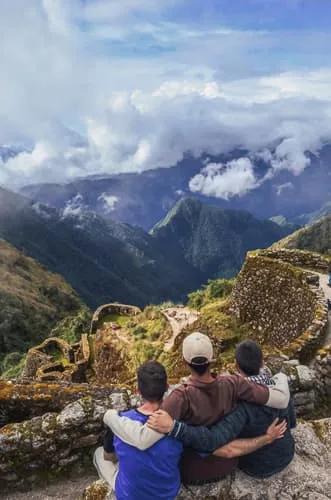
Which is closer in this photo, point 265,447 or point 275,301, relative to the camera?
point 265,447

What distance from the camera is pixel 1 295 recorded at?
260 feet

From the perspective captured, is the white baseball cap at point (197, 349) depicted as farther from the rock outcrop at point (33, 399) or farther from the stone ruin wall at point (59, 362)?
the stone ruin wall at point (59, 362)

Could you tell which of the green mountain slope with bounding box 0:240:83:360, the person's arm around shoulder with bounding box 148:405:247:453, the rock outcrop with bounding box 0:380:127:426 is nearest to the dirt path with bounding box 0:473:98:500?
the rock outcrop with bounding box 0:380:127:426

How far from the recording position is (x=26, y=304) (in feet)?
260

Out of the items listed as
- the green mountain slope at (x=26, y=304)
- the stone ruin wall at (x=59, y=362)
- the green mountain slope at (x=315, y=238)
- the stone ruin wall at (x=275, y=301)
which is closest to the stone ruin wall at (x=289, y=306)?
the stone ruin wall at (x=275, y=301)

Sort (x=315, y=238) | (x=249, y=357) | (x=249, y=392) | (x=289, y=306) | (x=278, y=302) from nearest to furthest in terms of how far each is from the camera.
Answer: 1. (x=249, y=392)
2. (x=249, y=357)
3. (x=289, y=306)
4. (x=278, y=302)
5. (x=315, y=238)

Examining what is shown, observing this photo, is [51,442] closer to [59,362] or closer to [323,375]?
[323,375]

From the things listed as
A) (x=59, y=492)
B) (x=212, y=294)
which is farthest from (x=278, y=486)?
(x=212, y=294)

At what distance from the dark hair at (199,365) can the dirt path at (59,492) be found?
3.22 meters

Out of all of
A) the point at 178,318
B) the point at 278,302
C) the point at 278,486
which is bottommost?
the point at 178,318

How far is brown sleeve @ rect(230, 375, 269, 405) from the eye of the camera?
6500mm

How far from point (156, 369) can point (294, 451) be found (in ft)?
10.4

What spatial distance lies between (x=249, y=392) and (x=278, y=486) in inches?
64.7

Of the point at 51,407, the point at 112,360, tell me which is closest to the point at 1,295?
the point at 112,360
